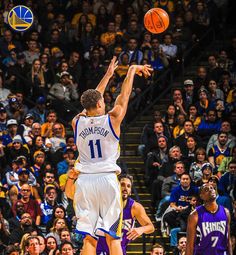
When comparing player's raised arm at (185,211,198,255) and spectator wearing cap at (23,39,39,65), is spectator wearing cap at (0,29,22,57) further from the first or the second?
player's raised arm at (185,211,198,255)

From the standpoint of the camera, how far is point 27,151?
19.2 metres

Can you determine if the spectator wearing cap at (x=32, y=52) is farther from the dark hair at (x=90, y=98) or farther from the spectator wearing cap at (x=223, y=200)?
the dark hair at (x=90, y=98)

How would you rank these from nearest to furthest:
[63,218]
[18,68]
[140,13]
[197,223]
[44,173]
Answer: [197,223]
[63,218]
[44,173]
[18,68]
[140,13]

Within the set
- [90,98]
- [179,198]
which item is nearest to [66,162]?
[179,198]

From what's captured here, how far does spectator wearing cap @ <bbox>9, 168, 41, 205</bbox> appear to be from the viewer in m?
17.8

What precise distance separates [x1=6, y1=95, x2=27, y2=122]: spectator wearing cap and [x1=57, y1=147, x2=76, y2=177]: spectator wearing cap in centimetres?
191

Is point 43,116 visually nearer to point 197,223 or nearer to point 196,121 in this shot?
point 196,121

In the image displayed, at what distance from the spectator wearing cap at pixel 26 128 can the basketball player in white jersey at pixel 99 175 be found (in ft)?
26.9

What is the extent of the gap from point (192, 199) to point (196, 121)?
3366mm

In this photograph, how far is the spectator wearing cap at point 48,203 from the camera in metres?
17.6

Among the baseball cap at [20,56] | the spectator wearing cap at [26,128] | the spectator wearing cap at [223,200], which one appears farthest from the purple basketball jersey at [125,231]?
the baseball cap at [20,56]

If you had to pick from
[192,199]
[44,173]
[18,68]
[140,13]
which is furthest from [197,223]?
[140,13]

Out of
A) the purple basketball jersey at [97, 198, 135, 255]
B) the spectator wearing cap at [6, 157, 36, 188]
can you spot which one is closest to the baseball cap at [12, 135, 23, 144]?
the spectator wearing cap at [6, 157, 36, 188]

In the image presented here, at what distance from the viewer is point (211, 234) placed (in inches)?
496
